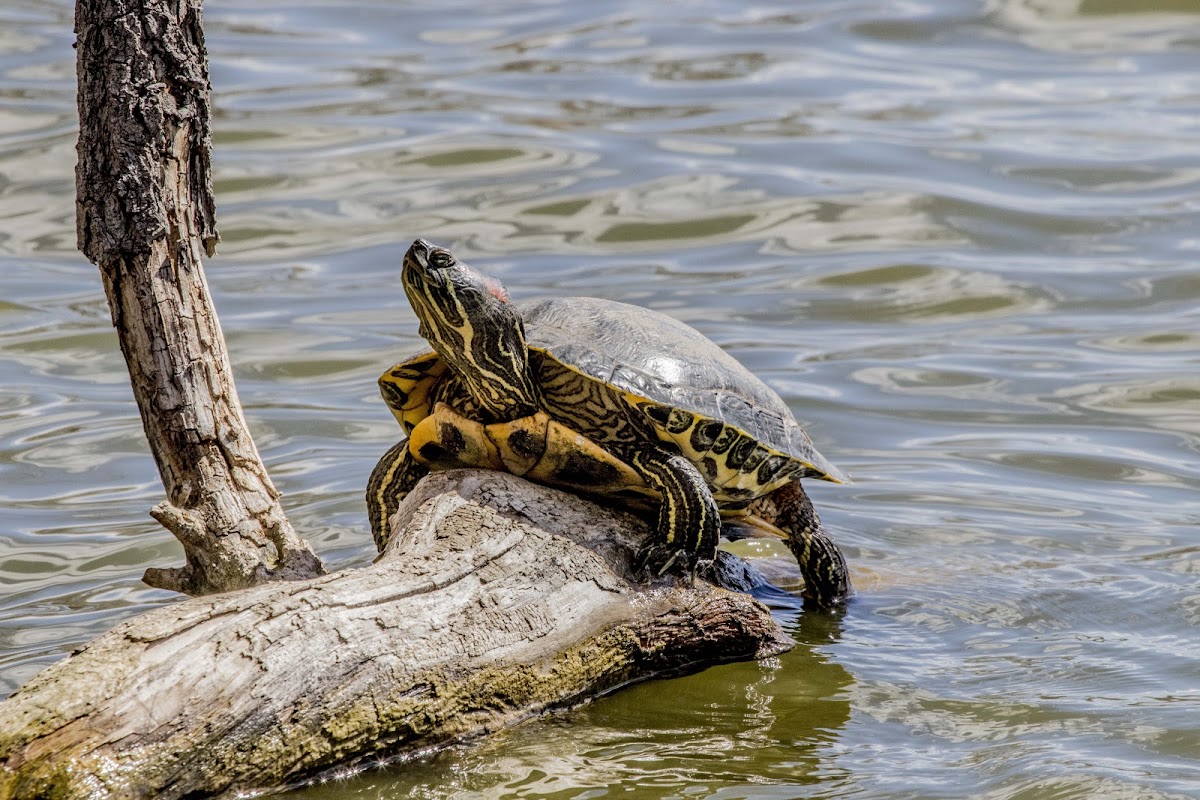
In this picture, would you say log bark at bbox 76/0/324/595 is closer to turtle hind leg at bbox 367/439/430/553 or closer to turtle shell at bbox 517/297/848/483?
turtle hind leg at bbox 367/439/430/553

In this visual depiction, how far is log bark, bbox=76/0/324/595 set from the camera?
3.65m

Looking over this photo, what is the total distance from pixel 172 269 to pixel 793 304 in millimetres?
5820

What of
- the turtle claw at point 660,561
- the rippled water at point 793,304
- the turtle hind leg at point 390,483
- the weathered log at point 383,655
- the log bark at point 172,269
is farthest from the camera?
the turtle hind leg at point 390,483

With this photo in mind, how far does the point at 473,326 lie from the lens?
166 inches

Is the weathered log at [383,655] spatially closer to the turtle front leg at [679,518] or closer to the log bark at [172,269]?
the turtle front leg at [679,518]

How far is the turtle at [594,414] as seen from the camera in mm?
4148

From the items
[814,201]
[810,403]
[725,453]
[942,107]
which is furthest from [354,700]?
[942,107]

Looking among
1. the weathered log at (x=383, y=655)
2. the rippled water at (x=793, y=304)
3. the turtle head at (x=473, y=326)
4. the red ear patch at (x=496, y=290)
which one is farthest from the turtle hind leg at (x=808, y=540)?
the red ear patch at (x=496, y=290)

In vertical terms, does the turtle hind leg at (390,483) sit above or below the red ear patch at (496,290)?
below

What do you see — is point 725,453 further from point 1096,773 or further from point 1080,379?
point 1080,379

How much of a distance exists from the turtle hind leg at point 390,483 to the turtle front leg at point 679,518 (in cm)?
80

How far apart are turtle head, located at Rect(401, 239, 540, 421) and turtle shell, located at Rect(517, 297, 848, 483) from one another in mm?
111

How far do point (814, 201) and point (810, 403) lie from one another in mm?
3548

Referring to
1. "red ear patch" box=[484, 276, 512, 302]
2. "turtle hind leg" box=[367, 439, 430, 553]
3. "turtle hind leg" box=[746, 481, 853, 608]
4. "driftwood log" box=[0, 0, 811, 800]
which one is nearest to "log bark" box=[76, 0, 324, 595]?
"driftwood log" box=[0, 0, 811, 800]
